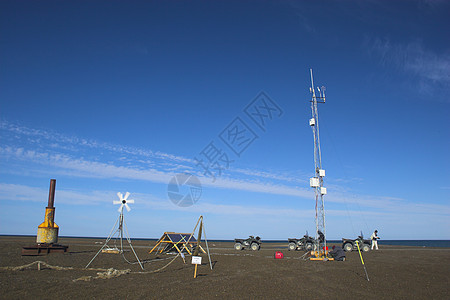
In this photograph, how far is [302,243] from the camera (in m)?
34.8

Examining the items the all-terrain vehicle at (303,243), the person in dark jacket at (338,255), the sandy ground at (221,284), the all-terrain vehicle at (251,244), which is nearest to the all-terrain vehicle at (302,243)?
the all-terrain vehicle at (303,243)

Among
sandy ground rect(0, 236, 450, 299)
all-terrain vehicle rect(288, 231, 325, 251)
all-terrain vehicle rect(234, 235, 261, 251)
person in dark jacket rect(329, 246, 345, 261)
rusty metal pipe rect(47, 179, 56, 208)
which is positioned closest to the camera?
sandy ground rect(0, 236, 450, 299)

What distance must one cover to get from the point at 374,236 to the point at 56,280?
3444 cm

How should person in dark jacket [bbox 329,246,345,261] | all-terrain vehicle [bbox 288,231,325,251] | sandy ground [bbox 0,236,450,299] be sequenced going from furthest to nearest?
all-terrain vehicle [bbox 288,231,325,251] → person in dark jacket [bbox 329,246,345,261] → sandy ground [bbox 0,236,450,299]

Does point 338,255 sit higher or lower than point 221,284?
lower

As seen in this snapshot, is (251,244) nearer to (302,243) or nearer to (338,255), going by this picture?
(302,243)

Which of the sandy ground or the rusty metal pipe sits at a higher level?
the rusty metal pipe

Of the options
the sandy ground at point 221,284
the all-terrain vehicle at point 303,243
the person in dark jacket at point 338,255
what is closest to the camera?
the sandy ground at point 221,284

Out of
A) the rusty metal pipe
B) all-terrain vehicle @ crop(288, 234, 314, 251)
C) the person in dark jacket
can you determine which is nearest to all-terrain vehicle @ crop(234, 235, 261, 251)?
all-terrain vehicle @ crop(288, 234, 314, 251)

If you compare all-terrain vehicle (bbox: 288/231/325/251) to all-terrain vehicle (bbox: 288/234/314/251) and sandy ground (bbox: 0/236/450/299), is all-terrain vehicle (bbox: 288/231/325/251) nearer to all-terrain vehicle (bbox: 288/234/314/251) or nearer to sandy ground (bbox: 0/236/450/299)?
all-terrain vehicle (bbox: 288/234/314/251)

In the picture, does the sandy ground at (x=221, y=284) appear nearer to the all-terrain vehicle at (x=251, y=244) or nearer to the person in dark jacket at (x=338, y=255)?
the person in dark jacket at (x=338, y=255)

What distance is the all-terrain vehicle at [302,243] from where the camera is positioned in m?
32.8

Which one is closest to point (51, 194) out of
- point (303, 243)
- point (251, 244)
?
point (251, 244)

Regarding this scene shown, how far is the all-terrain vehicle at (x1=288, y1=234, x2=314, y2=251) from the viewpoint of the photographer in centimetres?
3281
